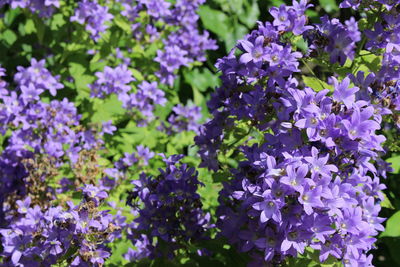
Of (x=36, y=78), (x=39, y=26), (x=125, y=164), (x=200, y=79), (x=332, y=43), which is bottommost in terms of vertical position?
(x=200, y=79)

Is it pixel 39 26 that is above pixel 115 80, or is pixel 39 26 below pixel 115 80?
above

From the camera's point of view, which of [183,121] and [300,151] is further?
[183,121]

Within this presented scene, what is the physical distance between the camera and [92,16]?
390 cm

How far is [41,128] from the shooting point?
133 inches

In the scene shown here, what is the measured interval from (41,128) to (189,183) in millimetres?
1110

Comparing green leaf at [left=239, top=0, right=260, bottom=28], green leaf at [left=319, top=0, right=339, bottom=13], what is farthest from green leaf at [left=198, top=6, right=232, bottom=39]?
green leaf at [left=319, top=0, right=339, bottom=13]

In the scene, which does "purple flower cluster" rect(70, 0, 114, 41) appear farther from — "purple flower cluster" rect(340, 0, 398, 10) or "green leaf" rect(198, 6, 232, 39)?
"purple flower cluster" rect(340, 0, 398, 10)

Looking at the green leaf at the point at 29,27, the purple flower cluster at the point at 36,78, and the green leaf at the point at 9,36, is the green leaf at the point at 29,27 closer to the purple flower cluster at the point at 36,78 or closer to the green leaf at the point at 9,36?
the green leaf at the point at 9,36

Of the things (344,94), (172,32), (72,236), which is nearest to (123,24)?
(172,32)

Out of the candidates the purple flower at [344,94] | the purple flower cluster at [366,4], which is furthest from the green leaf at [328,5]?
the purple flower at [344,94]

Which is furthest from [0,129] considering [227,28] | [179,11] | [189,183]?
[227,28]

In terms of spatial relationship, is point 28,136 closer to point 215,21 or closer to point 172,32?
point 172,32

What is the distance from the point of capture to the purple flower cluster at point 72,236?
7.34 ft

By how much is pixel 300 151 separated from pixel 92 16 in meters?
2.21
